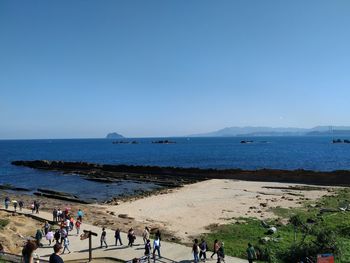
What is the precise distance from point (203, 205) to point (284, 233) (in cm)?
1452

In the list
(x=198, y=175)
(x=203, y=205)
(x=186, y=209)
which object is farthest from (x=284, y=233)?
(x=198, y=175)

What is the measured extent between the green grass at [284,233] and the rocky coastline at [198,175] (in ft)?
72.5

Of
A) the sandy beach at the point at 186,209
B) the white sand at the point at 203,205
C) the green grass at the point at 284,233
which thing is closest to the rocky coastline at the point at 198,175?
the sandy beach at the point at 186,209

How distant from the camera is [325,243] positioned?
18.9m

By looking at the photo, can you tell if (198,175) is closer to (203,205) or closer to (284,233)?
(203,205)

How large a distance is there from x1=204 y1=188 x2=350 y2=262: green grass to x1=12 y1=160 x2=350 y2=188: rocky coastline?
72.5ft

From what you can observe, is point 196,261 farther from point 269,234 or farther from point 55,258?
point 55,258

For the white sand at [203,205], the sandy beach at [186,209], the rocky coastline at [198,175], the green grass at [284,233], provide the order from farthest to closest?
the rocky coastline at [198,175]
the white sand at [203,205]
the sandy beach at [186,209]
the green grass at [284,233]

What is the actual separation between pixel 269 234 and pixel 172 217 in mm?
10649

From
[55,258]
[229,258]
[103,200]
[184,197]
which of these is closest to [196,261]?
[229,258]

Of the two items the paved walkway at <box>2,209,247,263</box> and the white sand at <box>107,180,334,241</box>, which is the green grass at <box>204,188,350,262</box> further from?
the paved walkway at <box>2,209,247,263</box>

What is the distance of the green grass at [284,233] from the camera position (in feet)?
68.0

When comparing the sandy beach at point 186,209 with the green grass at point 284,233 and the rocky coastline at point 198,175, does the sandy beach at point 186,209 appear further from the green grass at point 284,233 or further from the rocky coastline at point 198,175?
the rocky coastline at point 198,175

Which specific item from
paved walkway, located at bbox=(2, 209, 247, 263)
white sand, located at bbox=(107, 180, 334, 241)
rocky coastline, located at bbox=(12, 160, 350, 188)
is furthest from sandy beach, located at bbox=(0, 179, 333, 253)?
rocky coastline, located at bbox=(12, 160, 350, 188)
